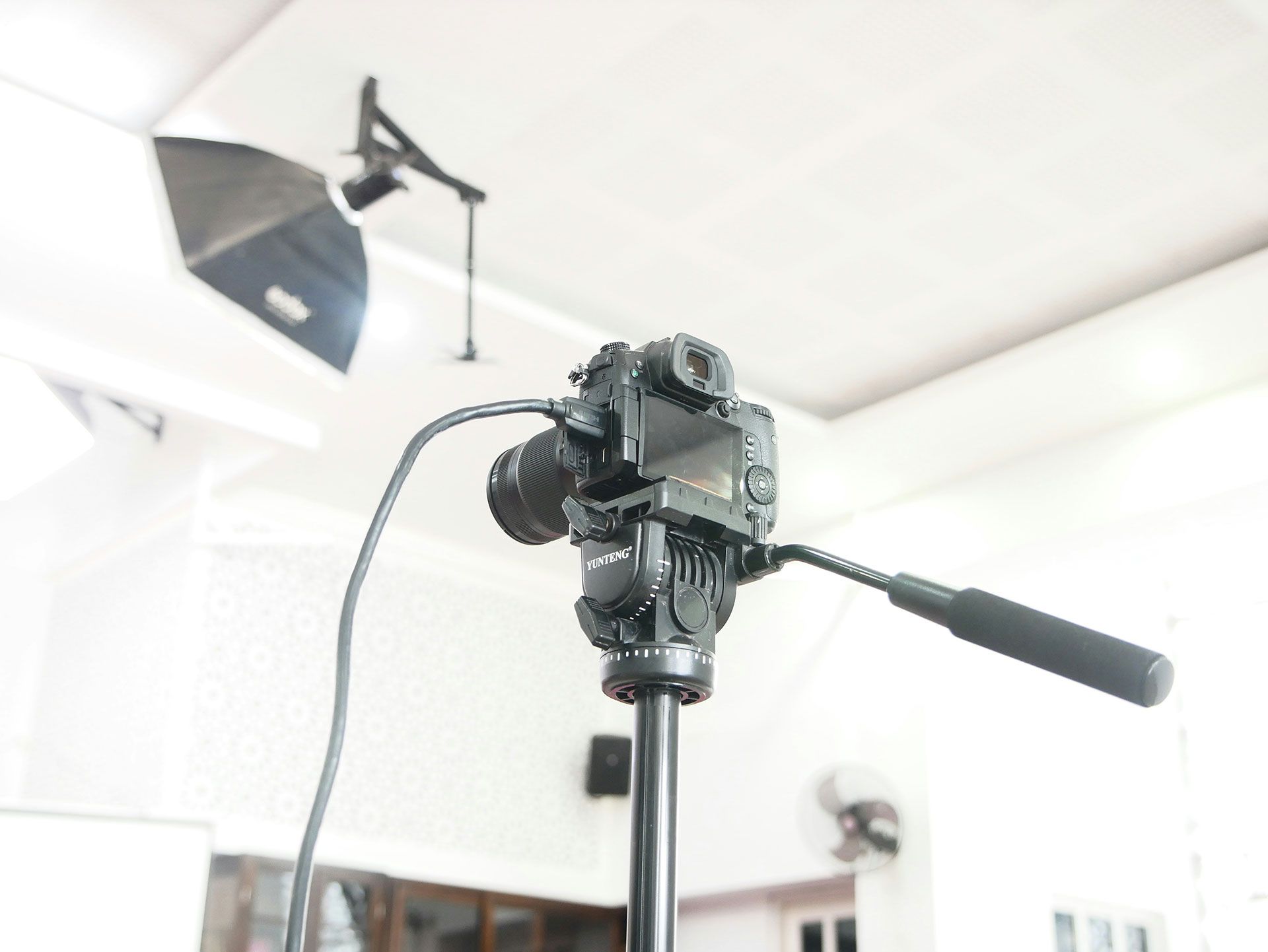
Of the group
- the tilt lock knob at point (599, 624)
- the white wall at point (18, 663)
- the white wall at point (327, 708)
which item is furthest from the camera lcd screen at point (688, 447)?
the white wall at point (18, 663)

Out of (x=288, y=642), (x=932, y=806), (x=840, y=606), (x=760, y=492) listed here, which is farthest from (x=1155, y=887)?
(x=760, y=492)

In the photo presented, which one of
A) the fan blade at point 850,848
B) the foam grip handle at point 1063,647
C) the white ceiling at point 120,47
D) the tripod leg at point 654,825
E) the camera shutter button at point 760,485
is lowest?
the tripod leg at point 654,825

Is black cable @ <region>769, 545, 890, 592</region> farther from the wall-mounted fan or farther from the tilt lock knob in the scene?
the wall-mounted fan

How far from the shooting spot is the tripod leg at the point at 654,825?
80cm

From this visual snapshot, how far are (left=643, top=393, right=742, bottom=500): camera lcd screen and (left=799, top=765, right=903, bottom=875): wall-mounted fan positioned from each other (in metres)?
4.23

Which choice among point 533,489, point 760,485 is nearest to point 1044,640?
point 760,485

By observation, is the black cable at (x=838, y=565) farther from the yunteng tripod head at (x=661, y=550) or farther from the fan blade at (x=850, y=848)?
the fan blade at (x=850, y=848)

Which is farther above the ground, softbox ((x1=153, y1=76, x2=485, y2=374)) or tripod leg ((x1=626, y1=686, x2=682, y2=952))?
softbox ((x1=153, y1=76, x2=485, y2=374))

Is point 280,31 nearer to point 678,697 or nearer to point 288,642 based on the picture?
point 678,697

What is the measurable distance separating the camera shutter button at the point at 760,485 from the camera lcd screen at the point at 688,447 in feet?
0.06

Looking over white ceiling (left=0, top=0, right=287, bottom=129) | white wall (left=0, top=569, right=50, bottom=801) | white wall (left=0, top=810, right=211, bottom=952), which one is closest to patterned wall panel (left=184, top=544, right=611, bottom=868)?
white wall (left=0, top=810, right=211, bottom=952)

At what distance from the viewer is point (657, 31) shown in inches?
125

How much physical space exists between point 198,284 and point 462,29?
1115 mm

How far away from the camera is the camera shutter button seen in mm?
986
